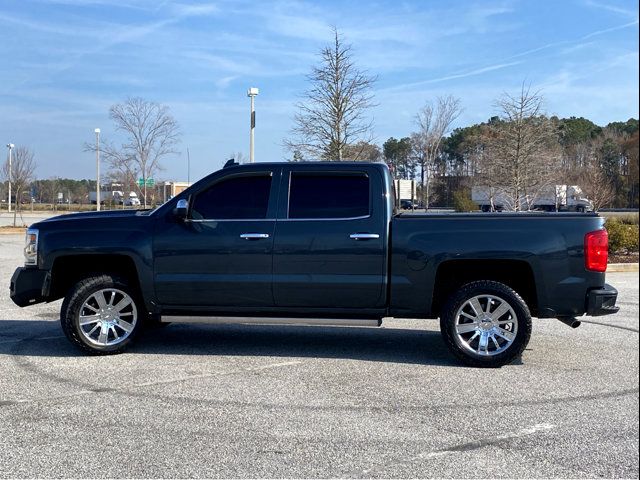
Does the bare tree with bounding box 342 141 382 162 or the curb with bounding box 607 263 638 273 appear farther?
the bare tree with bounding box 342 141 382 162

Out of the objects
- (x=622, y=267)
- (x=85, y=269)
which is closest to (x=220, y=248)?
(x=85, y=269)

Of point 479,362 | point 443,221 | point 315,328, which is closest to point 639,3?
point 443,221

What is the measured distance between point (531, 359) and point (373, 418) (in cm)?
257

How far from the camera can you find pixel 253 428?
4410 mm

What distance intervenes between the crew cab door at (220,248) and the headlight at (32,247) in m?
1.30

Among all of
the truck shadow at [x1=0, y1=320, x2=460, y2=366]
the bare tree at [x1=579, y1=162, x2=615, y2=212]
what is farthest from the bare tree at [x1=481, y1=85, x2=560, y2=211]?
the truck shadow at [x1=0, y1=320, x2=460, y2=366]

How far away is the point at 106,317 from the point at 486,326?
384 cm

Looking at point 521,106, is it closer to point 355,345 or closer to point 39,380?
point 355,345

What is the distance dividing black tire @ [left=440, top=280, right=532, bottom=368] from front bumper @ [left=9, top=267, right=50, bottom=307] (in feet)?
13.4

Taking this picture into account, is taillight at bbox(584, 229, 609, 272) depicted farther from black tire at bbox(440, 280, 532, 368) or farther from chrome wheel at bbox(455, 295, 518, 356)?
chrome wheel at bbox(455, 295, 518, 356)

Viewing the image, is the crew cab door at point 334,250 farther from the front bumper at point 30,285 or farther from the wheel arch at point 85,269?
the front bumper at point 30,285

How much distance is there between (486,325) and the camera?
612cm

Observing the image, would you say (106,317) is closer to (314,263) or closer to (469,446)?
(314,263)

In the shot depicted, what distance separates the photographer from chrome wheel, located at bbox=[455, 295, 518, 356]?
20.0 feet
